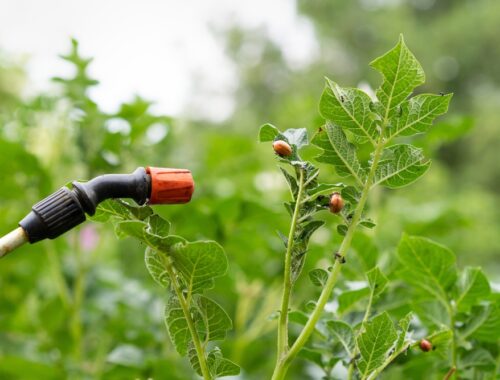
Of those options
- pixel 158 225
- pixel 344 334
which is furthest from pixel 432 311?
pixel 158 225

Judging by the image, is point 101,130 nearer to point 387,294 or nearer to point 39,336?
point 39,336

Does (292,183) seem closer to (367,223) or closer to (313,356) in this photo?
(367,223)

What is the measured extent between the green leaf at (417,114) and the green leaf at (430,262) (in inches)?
6.7

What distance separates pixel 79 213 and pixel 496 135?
10232mm

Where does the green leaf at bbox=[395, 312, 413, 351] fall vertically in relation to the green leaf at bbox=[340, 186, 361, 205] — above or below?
below

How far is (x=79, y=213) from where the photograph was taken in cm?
47

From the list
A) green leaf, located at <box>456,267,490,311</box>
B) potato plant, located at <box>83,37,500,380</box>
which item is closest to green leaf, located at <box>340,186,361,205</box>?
potato plant, located at <box>83,37,500,380</box>

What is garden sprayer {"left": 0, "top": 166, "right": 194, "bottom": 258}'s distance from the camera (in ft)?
1.52

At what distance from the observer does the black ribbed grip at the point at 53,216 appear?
1.52 feet

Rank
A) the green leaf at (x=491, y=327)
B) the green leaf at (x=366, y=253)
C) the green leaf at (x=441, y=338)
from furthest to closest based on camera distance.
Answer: the green leaf at (x=366, y=253), the green leaf at (x=491, y=327), the green leaf at (x=441, y=338)

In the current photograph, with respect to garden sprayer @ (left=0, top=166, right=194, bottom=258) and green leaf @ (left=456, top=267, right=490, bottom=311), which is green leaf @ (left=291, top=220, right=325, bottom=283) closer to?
garden sprayer @ (left=0, top=166, right=194, bottom=258)

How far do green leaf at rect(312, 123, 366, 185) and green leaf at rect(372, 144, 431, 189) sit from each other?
0.05 ft

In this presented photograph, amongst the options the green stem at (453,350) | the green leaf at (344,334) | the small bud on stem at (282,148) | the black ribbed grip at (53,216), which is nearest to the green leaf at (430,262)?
the green stem at (453,350)

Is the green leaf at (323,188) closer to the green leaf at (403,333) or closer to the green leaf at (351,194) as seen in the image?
the green leaf at (351,194)
